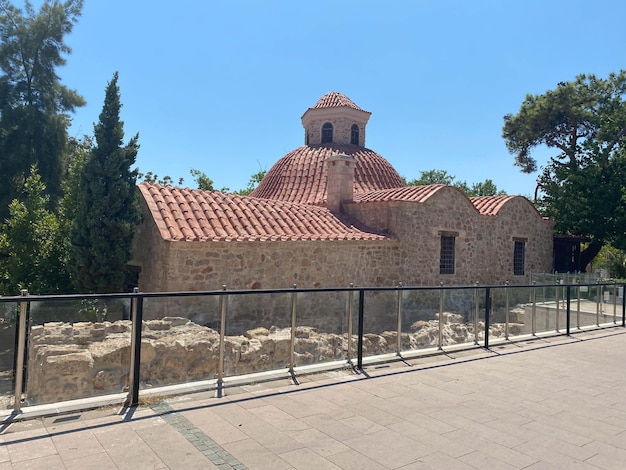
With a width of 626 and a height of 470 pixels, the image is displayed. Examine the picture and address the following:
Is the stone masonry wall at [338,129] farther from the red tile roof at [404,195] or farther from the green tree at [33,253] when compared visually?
the green tree at [33,253]

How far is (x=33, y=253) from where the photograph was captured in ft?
45.8

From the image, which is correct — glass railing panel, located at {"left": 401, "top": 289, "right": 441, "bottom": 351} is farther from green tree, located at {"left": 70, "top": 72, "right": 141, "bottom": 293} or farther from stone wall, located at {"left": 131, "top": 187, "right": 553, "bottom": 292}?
green tree, located at {"left": 70, "top": 72, "right": 141, "bottom": 293}

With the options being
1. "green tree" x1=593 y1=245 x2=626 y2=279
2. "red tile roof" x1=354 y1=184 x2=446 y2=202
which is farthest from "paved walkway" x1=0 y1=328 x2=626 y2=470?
"green tree" x1=593 y1=245 x2=626 y2=279

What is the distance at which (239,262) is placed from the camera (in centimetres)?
1280

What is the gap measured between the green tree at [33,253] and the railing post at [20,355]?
31.3ft

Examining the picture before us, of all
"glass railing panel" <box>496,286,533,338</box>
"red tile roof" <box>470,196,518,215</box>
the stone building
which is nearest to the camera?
"glass railing panel" <box>496,286,533,338</box>

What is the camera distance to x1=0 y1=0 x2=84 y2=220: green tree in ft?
74.5

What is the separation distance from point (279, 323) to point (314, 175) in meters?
15.4

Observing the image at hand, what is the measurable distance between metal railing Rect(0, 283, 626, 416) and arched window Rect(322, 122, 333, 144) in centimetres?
1660

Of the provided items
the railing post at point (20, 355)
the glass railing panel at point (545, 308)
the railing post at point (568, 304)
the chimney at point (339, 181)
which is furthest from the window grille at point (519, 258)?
the railing post at point (20, 355)

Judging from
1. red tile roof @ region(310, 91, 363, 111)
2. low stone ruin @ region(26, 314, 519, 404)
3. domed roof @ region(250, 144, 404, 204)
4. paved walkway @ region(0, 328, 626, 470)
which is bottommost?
paved walkway @ region(0, 328, 626, 470)

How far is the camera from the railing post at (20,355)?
4.68m

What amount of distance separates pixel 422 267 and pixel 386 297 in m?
9.88

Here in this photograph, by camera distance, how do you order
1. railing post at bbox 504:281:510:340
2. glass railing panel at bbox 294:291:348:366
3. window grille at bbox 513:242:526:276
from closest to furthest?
glass railing panel at bbox 294:291:348:366 → railing post at bbox 504:281:510:340 → window grille at bbox 513:242:526:276
